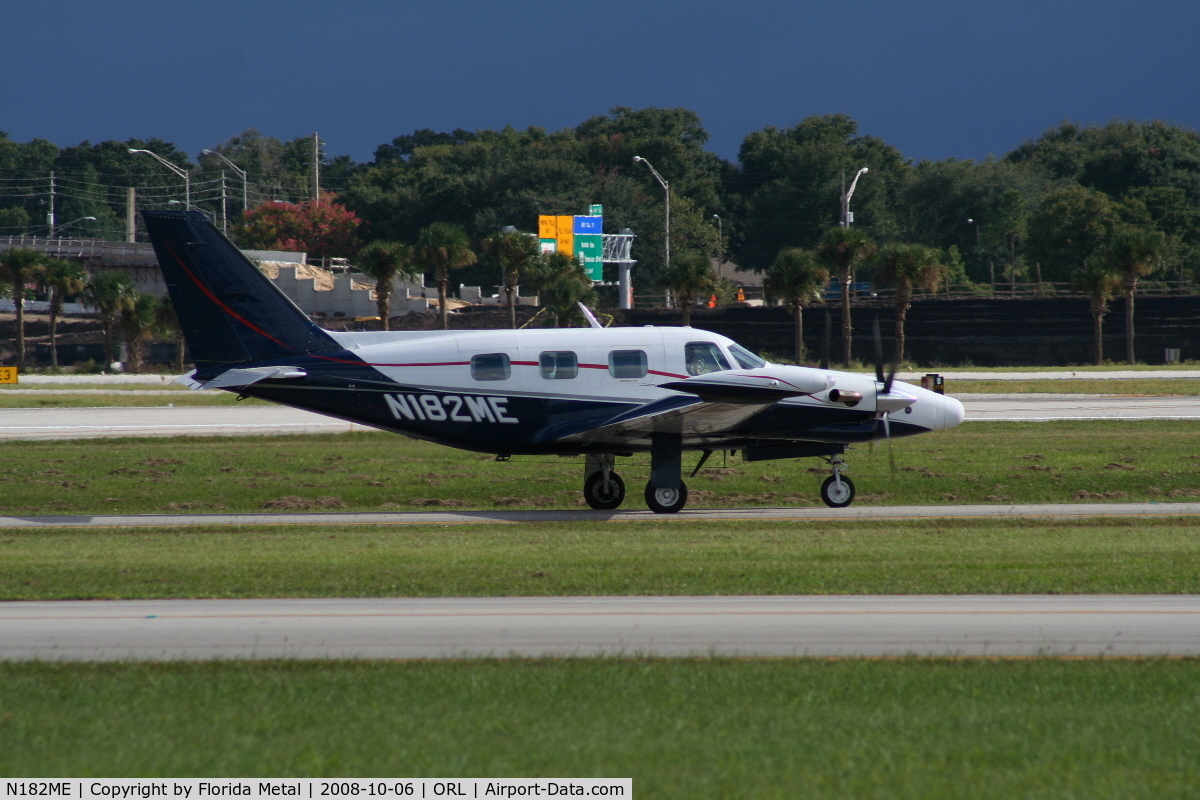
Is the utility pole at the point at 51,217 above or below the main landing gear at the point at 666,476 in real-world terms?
above

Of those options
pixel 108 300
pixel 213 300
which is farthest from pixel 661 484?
pixel 108 300

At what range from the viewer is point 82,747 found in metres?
7.19

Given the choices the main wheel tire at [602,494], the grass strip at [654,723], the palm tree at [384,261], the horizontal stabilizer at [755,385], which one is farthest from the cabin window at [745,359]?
the palm tree at [384,261]

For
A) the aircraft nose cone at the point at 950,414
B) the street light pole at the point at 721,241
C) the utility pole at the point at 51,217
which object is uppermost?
the utility pole at the point at 51,217

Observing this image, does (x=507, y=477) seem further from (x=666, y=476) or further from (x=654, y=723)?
(x=654, y=723)

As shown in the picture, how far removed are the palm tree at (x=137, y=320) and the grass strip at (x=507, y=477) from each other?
45765mm

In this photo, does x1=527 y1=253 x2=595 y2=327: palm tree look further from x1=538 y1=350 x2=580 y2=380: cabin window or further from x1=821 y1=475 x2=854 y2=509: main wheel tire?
x1=538 y1=350 x2=580 y2=380: cabin window

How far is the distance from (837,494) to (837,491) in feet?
0.19

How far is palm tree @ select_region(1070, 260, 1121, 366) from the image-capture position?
6969 cm

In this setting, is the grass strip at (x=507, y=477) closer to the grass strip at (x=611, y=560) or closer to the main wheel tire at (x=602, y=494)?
the main wheel tire at (x=602, y=494)

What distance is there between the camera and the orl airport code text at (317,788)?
652 centimetres

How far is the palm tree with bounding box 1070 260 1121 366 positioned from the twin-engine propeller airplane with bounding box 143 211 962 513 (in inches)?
Answer: 2204

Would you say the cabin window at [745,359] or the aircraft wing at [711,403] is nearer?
the aircraft wing at [711,403]

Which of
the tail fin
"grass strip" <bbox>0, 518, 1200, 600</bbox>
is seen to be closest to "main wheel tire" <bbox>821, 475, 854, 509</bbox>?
"grass strip" <bbox>0, 518, 1200, 600</bbox>
